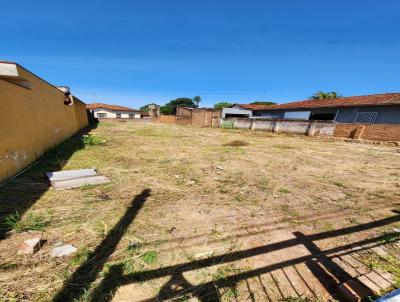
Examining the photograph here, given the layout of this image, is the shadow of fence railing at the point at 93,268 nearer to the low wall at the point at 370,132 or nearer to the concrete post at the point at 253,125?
the low wall at the point at 370,132

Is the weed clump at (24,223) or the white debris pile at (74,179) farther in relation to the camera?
the white debris pile at (74,179)

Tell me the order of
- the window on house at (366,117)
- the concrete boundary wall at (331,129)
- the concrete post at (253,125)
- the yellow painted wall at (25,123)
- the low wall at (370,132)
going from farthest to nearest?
the concrete post at (253,125) < the window on house at (366,117) < the concrete boundary wall at (331,129) < the low wall at (370,132) < the yellow painted wall at (25,123)

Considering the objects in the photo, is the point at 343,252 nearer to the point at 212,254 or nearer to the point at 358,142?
the point at 212,254

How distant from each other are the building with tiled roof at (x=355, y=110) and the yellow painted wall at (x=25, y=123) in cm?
2058

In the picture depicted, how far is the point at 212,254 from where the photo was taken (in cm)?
238

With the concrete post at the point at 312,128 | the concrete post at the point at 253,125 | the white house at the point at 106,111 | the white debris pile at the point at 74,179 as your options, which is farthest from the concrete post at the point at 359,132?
the white house at the point at 106,111

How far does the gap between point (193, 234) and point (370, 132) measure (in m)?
15.6

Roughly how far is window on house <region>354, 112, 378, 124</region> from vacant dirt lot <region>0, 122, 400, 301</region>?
14.0 metres

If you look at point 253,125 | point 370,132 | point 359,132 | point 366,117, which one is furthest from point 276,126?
point 366,117

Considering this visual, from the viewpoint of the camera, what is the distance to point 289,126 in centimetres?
1658

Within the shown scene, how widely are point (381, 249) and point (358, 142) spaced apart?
13.5 metres

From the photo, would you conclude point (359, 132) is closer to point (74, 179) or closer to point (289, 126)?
point (289, 126)

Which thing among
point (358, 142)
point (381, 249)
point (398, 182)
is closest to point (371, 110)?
point (358, 142)

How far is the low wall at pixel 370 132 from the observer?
39.8 feet
